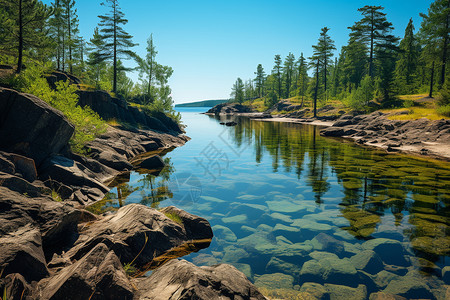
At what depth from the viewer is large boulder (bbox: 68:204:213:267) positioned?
633 centimetres

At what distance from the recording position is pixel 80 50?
204 feet

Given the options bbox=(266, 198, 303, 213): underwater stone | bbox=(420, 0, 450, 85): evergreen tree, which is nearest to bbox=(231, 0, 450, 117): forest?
bbox=(420, 0, 450, 85): evergreen tree

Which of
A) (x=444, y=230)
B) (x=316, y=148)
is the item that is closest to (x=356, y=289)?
(x=444, y=230)

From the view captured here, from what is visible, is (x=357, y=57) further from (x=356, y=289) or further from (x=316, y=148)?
(x=356, y=289)

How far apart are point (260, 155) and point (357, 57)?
7263 centimetres

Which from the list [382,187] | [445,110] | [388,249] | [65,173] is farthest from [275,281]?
[445,110]

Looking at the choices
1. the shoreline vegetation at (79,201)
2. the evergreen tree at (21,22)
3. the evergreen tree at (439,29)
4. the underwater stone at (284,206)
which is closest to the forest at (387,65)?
the evergreen tree at (439,29)

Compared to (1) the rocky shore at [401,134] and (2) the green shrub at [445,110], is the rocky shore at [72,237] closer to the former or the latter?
(1) the rocky shore at [401,134]

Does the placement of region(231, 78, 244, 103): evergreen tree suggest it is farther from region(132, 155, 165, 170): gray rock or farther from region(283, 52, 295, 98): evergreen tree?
region(132, 155, 165, 170): gray rock

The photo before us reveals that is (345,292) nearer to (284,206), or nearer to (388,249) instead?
(388,249)

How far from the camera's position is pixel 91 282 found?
4043 mm

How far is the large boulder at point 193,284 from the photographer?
411 centimetres

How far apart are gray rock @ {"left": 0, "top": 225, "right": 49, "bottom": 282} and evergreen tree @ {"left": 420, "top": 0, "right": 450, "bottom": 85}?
62387mm

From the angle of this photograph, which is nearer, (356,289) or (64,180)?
(356,289)
